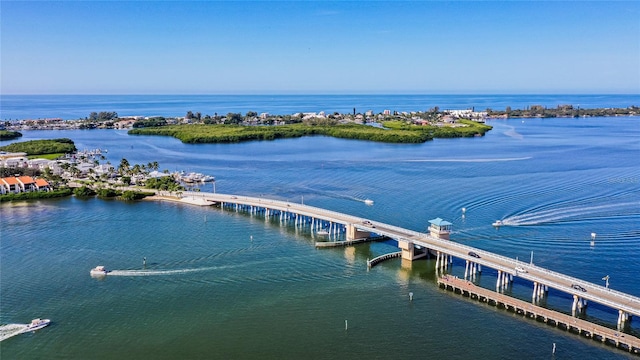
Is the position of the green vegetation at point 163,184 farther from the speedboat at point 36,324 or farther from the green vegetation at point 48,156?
the green vegetation at point 48,156

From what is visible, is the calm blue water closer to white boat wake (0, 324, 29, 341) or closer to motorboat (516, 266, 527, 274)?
white boat wake (0, 324, 29, 341)

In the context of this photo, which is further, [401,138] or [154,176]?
[401,138]

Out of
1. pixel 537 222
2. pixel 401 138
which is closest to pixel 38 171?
pixel 537 222

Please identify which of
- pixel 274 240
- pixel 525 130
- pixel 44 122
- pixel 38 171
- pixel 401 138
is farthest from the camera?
pixel 44 122

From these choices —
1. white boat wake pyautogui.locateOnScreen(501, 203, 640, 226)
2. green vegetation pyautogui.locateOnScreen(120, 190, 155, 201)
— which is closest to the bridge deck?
white boat wake pyautogui.locateOnScreen(501, 203, 640, 226)

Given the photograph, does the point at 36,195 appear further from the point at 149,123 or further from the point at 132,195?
the point at 149,123

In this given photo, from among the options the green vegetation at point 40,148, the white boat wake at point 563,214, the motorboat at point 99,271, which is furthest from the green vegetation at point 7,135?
the white boat wake at point 563,214

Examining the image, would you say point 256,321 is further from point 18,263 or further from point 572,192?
point 572,192
